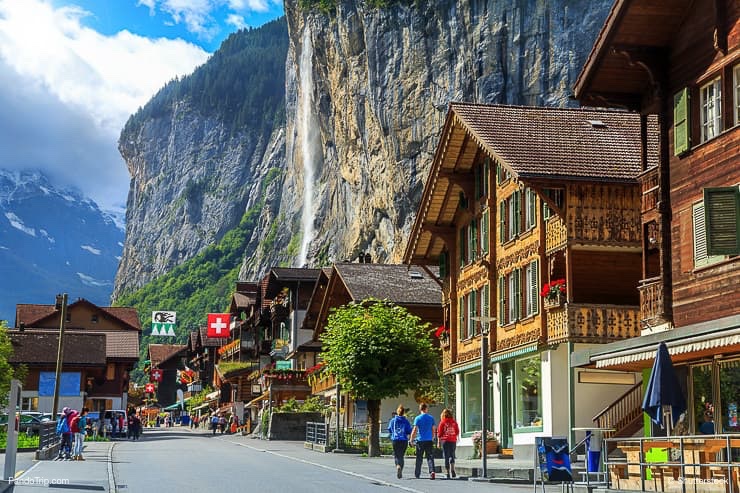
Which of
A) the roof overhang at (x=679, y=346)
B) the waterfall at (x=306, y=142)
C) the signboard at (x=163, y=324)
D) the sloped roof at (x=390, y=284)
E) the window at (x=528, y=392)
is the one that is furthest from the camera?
the waterfall at (x=306, y=142)

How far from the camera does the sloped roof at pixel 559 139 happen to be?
3216 cm

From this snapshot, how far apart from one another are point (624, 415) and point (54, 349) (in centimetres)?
5031

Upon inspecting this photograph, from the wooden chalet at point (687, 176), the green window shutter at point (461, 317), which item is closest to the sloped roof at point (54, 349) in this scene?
the green window shutter at point (461, 317)

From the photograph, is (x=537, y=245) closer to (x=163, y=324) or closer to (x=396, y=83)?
(x=163, y=324)

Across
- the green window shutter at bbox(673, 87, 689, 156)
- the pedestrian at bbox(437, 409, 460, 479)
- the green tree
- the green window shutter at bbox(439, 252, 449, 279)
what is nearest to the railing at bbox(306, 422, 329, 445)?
the green tree

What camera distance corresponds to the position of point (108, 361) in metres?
81.6

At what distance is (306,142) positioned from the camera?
13325 cm

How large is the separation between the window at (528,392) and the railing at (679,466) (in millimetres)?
13018

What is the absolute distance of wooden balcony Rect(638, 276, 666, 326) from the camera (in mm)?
23609

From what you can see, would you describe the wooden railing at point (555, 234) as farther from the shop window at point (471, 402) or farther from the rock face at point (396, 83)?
the rock face at point (396, 83)

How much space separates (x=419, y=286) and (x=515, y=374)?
61.3ft

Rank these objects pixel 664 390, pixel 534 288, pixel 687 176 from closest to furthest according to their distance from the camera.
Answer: pixel 664 390 → pixel 687 176 → pixel 534 288

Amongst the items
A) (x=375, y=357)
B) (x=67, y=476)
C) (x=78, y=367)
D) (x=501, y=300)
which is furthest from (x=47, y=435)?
(x=78, y=367)

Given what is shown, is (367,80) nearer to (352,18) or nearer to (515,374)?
(352,18)
